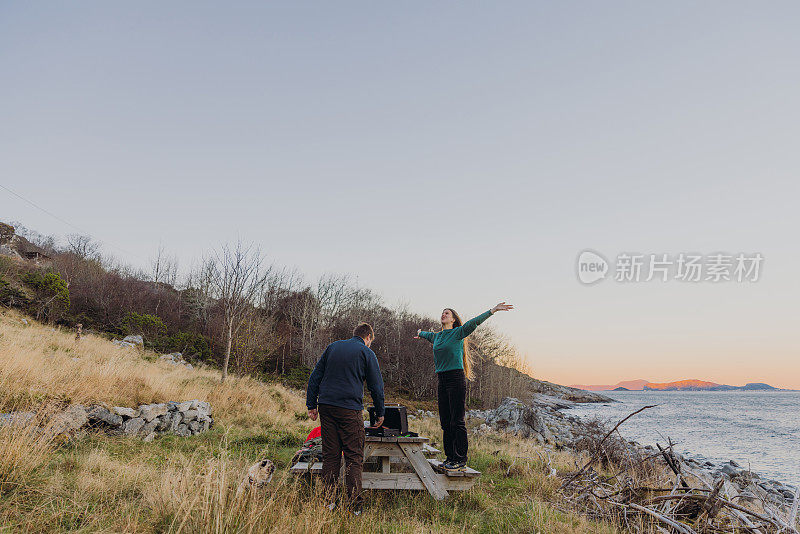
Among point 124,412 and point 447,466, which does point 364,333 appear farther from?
point 124,412

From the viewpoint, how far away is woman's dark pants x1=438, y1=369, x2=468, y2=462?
18.3 feet

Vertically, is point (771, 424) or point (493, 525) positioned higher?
point (493, 525)

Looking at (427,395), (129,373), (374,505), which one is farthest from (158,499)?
(427,395)

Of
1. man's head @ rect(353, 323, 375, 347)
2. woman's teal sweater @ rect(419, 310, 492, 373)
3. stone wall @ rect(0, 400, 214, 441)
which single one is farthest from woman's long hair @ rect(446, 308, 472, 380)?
stone wall @ rect(0, 400, 214, 441)

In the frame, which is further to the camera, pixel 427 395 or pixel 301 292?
pixel 301 292

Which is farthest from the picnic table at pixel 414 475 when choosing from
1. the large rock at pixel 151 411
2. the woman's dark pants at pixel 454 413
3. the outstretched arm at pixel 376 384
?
the large rock at pixel 151 411

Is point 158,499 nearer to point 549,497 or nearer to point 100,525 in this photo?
point 100,525

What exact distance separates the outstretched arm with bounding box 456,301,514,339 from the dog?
2.78 meters

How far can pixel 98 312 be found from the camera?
25.2 metres

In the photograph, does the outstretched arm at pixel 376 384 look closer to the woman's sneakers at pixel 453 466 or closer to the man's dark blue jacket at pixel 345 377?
the man's dark blue jacket at pixel 345 377

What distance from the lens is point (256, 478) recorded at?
368cm

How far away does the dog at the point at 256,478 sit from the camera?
10.3 feet

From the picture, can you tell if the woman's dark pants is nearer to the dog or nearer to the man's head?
the man's head

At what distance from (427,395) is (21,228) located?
5829 cm
